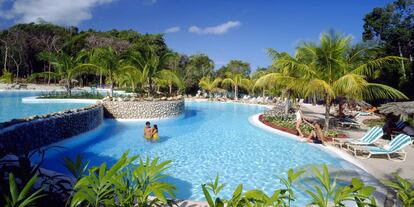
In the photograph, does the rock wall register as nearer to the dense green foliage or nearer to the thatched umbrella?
the thatched umbrella

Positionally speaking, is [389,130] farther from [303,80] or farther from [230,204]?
[230,204]

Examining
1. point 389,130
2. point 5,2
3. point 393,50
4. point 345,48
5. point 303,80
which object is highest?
point 5,2

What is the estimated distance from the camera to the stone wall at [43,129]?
8453 mm

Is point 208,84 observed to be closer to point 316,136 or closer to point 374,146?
point 316,136

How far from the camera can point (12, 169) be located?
9.22 ft

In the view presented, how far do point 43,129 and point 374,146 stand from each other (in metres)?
11.4

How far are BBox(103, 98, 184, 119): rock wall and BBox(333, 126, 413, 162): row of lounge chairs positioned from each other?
10.5m

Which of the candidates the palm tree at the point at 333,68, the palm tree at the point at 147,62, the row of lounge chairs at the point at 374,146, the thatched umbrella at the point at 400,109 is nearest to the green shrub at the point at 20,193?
the row of lounge chairs at the point at 374,146

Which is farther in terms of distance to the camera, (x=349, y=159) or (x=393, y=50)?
(x=393, y=50)

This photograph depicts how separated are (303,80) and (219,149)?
512cm

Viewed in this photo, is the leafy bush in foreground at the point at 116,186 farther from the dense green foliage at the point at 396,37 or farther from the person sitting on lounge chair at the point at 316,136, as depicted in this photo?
the dense green foliage at the point at 396,37

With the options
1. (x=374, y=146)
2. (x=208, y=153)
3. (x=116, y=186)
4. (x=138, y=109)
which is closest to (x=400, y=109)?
(x=374, y=146)

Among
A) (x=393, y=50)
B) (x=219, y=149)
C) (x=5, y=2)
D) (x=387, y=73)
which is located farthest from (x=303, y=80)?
(x=5, y=2)

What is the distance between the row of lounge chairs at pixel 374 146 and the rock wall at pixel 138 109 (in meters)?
10.5
